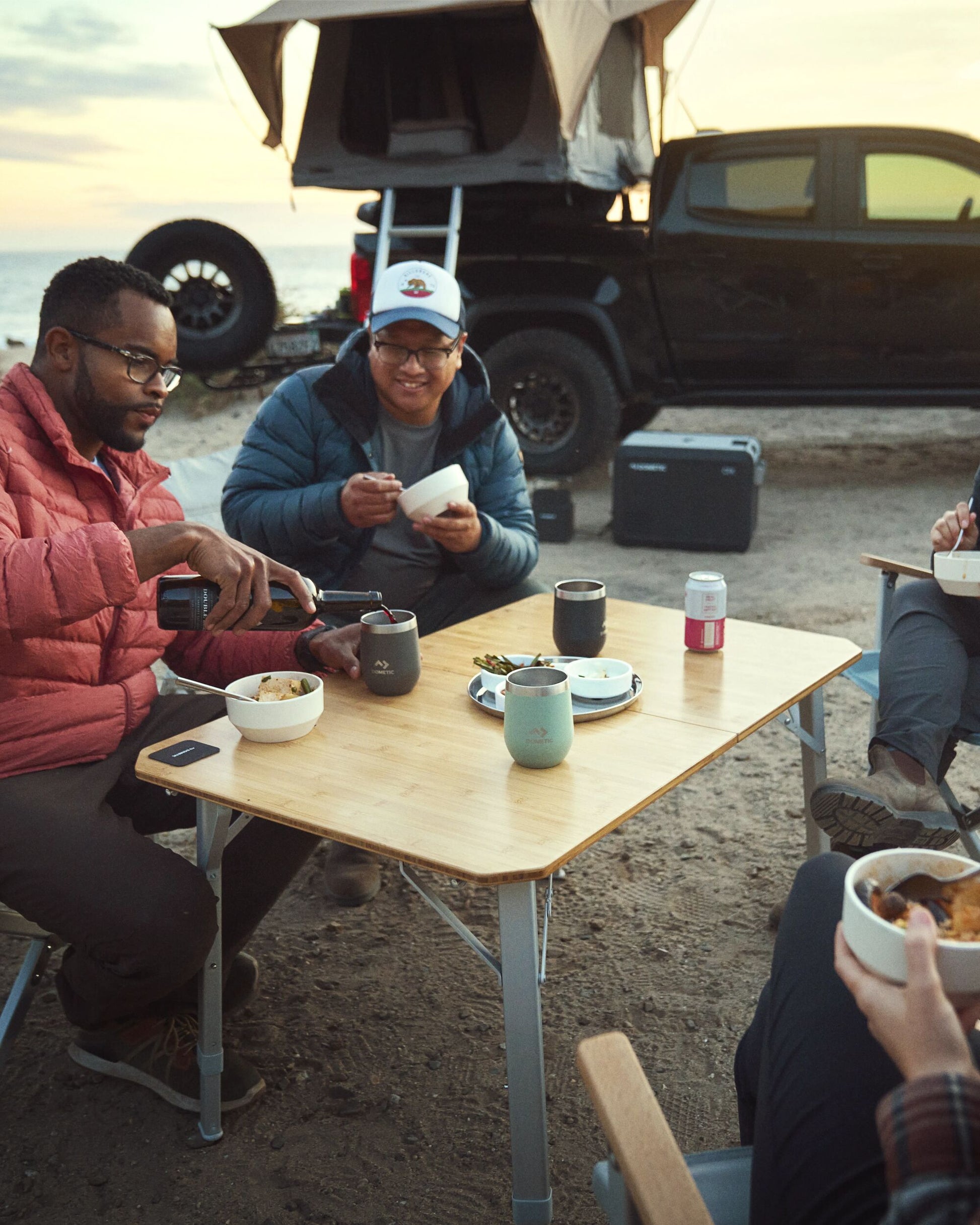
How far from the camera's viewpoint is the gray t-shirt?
3105 millimetres

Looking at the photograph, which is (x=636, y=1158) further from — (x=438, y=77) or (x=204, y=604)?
(x=438, y=77)

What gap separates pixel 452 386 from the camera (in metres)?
3.13

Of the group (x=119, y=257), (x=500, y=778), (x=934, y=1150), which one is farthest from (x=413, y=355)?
(x=119, y=257)

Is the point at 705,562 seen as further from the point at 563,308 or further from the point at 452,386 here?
the point at 452,386

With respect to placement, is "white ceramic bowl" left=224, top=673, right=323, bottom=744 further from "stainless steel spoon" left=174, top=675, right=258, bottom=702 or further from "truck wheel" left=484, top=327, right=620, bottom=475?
"truck wheel" left=484, top=327, right=620, bottom=475

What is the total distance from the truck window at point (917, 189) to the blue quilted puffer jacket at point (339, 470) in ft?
14.0

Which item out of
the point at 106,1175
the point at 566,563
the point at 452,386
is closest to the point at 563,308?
the point at 566,563

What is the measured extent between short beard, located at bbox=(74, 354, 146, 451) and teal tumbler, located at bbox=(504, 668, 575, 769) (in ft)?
Answer: 3.34

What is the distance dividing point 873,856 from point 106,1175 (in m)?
1.55

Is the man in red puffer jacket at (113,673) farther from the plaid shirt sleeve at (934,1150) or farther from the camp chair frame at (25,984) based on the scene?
the plaid shirt sleeve at (934,1150)

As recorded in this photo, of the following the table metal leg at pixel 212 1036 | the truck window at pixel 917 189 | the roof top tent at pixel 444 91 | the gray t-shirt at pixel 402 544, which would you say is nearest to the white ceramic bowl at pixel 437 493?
the gray t-shirt at pixel 402 544

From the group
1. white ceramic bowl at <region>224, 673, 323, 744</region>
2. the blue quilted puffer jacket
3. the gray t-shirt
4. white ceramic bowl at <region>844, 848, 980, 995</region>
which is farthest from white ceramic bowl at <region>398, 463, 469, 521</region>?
white ceramic bowl at <region>844, 848, 980, 995</region>

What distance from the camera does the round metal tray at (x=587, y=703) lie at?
200 cm

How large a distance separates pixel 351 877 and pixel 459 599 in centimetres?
81
